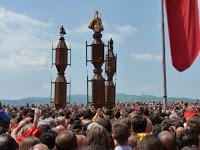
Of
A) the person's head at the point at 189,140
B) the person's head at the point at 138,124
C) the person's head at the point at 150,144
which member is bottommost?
the person's head at the point at 189,140

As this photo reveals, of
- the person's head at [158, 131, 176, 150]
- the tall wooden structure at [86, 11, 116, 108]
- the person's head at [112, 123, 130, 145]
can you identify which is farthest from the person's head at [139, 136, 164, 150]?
the tall wooden structure at [86, 11, 116, 108]

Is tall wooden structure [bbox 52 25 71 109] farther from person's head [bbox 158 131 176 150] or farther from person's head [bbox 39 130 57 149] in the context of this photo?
A: person's head [bbox 158 131 176 150]

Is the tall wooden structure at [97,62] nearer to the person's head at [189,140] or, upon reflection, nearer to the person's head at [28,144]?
the person's head at [189,140]

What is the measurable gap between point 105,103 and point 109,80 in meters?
2.75

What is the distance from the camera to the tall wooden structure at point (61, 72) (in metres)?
27.4

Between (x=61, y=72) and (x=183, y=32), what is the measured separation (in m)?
13.9

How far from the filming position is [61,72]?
27750mm

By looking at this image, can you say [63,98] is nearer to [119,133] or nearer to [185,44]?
[185,44]

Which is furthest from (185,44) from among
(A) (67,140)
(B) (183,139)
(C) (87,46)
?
(C) (87,46)

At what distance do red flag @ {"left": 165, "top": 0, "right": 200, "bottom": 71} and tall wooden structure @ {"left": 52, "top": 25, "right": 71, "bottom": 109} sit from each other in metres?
13.2

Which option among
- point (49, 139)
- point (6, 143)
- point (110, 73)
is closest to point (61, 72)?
point (110, 73)

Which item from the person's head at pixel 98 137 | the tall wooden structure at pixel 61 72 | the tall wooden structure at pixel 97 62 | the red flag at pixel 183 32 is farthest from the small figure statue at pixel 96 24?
the person's head at pixel 98 137

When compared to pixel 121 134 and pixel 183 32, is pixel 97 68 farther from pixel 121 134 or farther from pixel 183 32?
pixel 121 134

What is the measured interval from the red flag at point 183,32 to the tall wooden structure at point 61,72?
1317cm
